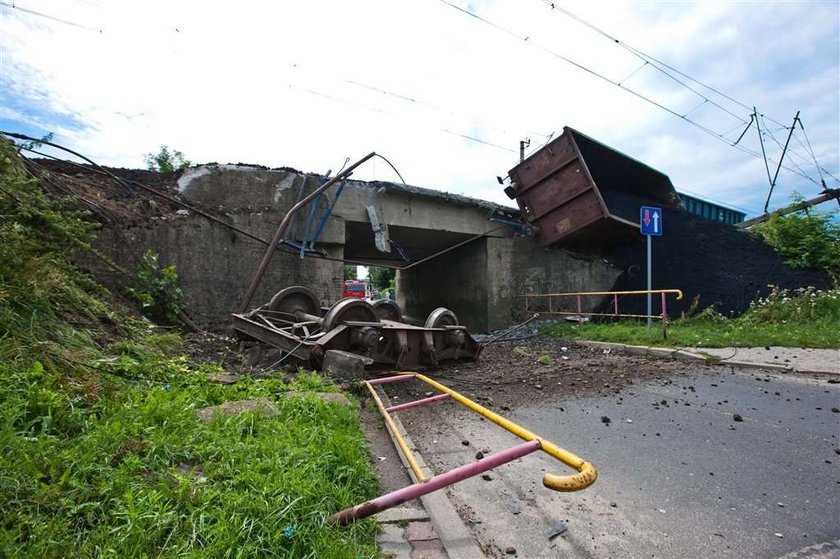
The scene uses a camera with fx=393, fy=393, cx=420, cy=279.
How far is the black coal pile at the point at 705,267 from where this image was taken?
980 centimetres

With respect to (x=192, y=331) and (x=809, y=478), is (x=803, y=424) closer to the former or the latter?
(x=809, y=478)

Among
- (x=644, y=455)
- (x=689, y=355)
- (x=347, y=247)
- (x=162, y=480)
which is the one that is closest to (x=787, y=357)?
(x=689, y=355)

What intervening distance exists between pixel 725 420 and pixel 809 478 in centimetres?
109

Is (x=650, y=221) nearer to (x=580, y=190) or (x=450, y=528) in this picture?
(x=580, y=190)

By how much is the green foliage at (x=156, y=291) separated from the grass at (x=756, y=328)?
7.93 meters

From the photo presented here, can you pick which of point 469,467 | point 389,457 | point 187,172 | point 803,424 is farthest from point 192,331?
point 803,424

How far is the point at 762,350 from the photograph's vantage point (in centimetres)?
626

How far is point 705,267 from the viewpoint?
34.0ft

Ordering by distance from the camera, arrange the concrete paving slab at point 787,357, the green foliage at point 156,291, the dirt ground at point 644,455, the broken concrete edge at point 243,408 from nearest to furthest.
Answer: the dirt ground at point 644,455 → the broken concrete edge at point 243,408 → the concrete paving slab at point 787,357 → the green foliage at point 156,291

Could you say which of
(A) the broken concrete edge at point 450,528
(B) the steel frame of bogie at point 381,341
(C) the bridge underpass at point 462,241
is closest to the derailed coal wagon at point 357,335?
(B) the steel frame of bogie at point 381,341

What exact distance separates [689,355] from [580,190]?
5.24 metres

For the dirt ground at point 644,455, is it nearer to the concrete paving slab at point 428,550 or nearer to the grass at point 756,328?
the concrete paving slab at point 428,550

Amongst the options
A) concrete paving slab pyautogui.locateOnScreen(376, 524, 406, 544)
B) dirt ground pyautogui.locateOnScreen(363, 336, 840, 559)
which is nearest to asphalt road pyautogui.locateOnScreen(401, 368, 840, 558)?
dirt ground pyautogui.locateOnScreen(363, 336, 840, 559)

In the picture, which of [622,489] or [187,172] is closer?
[622,489]
